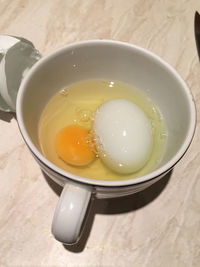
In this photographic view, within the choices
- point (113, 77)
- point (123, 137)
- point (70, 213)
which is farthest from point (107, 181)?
point (113, 77)

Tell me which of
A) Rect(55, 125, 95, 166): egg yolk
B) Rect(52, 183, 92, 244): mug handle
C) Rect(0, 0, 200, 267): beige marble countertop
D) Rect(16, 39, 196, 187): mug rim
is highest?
Rect(16, 39, 196, 187): mug rim

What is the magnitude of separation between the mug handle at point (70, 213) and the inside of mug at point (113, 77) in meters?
0.17

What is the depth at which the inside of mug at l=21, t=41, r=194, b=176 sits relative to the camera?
2.18 ft

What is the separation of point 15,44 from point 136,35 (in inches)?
16.0

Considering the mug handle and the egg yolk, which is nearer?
the mug handle

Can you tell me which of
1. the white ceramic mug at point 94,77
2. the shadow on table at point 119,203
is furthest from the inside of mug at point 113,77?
the shadow on table at point 119,203

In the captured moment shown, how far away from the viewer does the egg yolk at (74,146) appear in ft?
2.43

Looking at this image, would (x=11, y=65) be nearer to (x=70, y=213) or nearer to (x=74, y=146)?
(x=74, y=146)

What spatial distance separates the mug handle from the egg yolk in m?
0.21

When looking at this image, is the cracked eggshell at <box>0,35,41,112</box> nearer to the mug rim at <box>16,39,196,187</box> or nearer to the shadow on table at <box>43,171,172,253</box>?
the mug rim at <box>16,39,196,187</box>

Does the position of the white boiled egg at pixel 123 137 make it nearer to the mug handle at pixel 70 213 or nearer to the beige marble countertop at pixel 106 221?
the beige marble countertop at pixel 106 221

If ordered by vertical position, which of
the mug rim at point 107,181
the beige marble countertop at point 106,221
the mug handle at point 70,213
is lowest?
the beige marble countertop at point 106,221

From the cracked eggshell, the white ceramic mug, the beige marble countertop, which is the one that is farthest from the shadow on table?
the cracked eggshell

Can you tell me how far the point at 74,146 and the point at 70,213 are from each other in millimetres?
258
